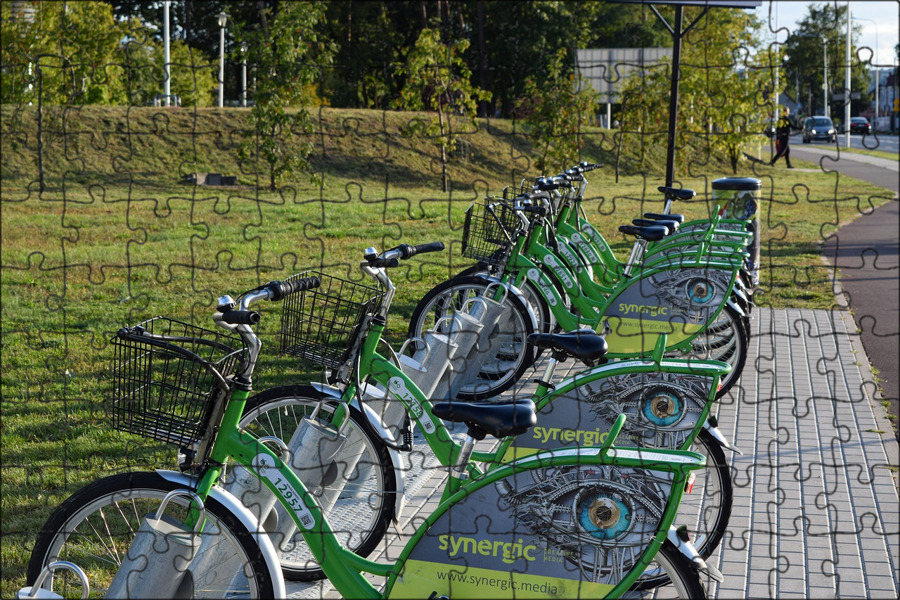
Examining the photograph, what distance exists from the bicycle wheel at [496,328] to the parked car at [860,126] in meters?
2.24

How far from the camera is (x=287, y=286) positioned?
3355 mm

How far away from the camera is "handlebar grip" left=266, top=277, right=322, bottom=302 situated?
10.8 feet

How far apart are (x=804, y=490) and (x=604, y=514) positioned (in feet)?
8.13

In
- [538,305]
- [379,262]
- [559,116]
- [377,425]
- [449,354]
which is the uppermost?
[559,116]

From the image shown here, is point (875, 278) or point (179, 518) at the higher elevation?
point (875, 278)

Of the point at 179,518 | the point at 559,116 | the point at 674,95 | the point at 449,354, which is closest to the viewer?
the point at 179,518

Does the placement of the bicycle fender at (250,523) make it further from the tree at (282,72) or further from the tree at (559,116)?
the tree at (559,116)

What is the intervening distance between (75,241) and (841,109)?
35.5 feet

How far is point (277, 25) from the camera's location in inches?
720

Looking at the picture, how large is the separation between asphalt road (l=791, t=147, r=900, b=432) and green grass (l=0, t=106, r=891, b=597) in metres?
0.37

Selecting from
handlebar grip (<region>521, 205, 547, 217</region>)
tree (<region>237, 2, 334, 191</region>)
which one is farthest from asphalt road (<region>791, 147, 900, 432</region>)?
tree (<region>237, 2, 334, 191</region>)

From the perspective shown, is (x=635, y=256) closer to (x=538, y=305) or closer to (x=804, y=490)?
(x=538, y=305)

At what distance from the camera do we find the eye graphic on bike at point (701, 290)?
6.36m

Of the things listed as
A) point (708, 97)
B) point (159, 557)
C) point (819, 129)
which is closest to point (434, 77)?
point (708, 97)
